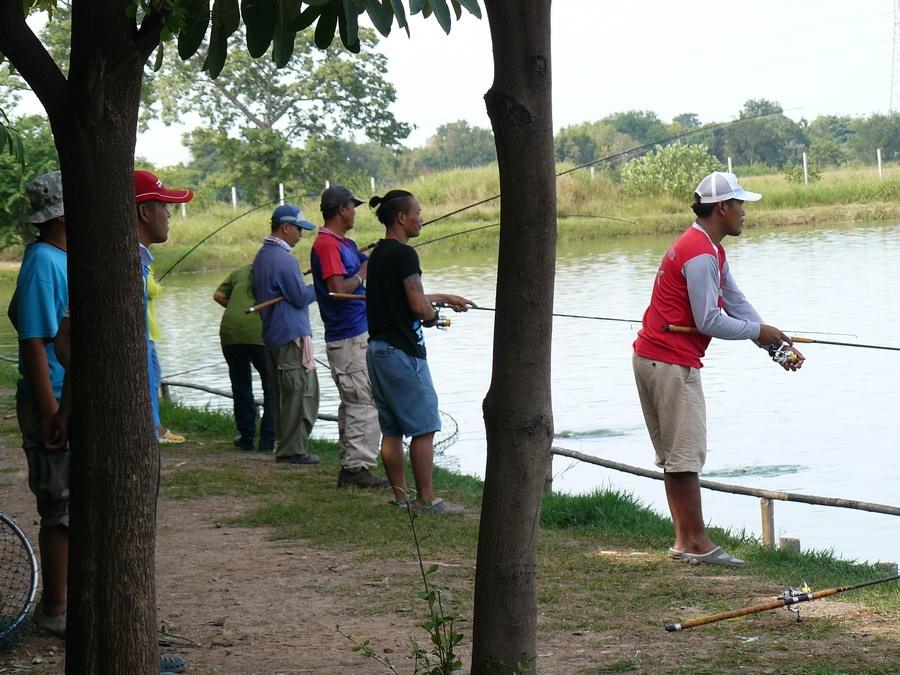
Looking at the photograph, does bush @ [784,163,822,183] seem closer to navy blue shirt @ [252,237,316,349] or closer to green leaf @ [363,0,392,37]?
navy blue shirt @ [252,237,316,349]

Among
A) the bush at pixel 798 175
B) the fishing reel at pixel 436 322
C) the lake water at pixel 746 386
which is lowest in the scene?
the lake water at pixel 746 386

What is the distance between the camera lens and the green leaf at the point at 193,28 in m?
3.56

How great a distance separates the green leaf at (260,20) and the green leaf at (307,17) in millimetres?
72

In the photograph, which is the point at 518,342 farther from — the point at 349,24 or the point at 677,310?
the point at 677,310

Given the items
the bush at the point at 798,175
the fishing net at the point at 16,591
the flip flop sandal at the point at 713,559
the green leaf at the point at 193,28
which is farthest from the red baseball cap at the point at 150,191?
the bush at the point at 798,175

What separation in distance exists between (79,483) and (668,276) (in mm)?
3013

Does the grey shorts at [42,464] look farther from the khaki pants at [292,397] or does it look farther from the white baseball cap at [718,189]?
the khaki pants at [292,397]

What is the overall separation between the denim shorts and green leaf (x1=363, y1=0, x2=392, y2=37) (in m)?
3.40

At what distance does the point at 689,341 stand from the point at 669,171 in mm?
34213

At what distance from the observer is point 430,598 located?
11.1 ft

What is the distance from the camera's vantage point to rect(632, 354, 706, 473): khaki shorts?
19.5ft

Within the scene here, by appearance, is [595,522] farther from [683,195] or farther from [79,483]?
[683,195]

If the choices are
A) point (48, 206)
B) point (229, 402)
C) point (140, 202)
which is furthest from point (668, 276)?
point (229, 402)

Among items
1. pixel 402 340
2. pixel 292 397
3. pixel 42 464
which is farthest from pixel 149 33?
pixel 292 397
